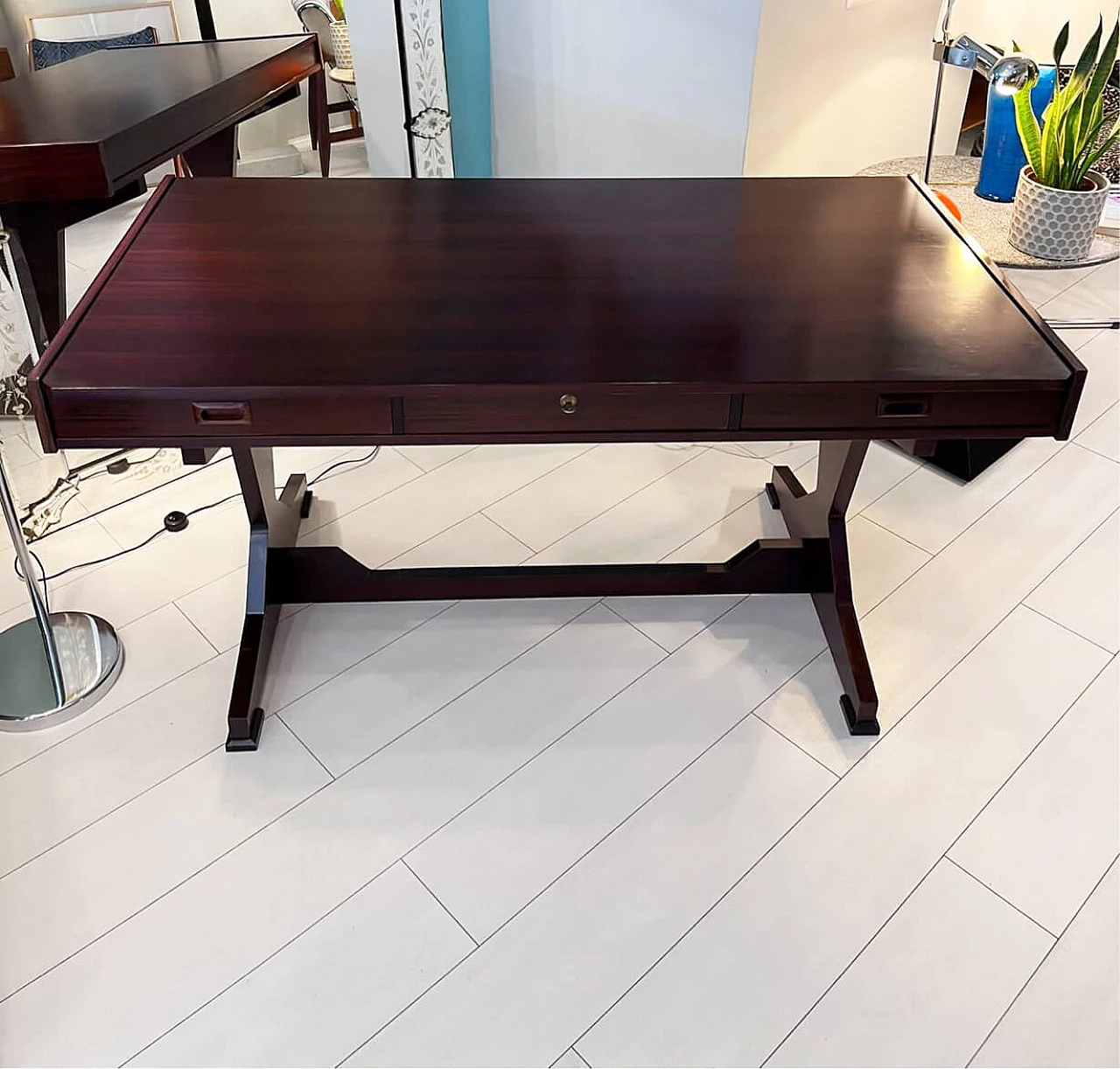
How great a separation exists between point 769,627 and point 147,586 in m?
1.29

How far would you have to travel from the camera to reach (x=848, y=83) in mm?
2785

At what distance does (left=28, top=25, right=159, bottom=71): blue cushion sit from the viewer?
12.8 feet

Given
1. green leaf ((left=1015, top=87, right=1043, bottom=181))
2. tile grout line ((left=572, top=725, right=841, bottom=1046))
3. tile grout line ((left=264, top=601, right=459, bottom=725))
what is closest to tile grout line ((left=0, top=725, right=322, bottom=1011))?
tile grout line ((left=264, top=601, right=459, bottom=725))

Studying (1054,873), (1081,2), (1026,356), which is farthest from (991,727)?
(1081,2)

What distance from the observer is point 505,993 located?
4.71 feet

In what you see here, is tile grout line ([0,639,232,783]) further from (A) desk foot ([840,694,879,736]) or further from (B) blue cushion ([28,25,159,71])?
(B) blue cushion ([28,25,159,71])

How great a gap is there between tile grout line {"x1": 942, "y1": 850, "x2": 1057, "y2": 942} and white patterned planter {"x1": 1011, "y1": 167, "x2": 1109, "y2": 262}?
120 centimetres

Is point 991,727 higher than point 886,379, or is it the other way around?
point 886,379

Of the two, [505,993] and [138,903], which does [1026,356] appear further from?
[138,903]

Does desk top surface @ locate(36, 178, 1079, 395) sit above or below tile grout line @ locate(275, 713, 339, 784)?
above

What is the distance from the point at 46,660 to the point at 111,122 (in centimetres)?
115

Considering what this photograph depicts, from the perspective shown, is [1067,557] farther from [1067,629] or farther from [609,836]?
[609,836]

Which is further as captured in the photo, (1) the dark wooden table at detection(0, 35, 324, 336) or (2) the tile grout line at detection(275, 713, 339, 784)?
(1) the dark wooden table at detection(0, 35, 324, 336)

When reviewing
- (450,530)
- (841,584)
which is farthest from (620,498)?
(841,584)
